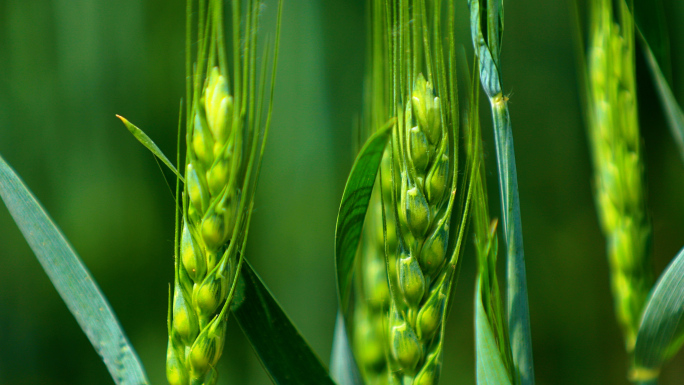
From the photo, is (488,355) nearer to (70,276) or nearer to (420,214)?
(420,214)

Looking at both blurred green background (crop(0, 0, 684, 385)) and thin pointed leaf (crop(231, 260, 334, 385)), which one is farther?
blurred green background (crop(0, 0, 684, 385))

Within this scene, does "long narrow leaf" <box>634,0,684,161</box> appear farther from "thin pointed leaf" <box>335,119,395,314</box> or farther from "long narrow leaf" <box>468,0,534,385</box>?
"thin pointed leaf" <box>335,119,395,314</box>

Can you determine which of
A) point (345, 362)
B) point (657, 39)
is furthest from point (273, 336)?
point (657, 39)

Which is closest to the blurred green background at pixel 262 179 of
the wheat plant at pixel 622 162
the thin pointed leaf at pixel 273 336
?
the wheat plant at pixel 622 162

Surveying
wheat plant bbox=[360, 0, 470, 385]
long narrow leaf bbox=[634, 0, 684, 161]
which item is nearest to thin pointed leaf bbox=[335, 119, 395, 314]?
wheat plant bbox=[360, 0, 470, 385]

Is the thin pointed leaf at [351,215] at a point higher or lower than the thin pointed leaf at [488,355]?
higher

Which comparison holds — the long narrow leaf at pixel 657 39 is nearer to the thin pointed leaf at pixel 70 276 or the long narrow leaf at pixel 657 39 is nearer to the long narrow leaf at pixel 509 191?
the long narrow leaf at pixel 509 191
